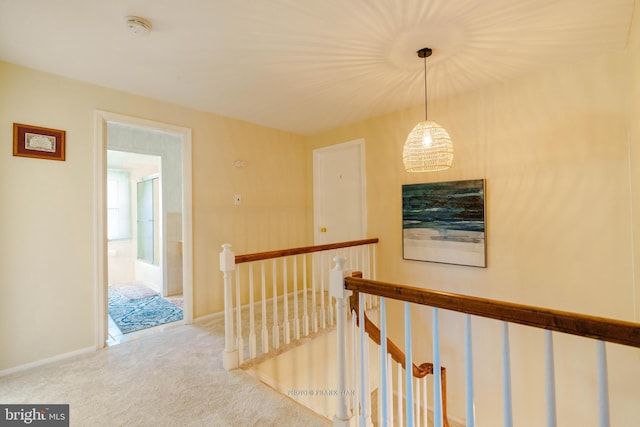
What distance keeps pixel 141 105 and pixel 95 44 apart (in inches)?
35.6

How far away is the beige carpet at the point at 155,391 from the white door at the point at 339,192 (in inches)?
86.4

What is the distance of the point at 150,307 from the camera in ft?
12.8

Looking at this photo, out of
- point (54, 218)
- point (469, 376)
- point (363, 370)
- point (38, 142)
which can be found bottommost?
point (363, 370)

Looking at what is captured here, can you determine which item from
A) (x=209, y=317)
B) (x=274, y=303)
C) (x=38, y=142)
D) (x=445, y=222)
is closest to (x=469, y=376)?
(x=274, y=303)

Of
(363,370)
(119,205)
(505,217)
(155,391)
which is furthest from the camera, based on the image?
(119,205)

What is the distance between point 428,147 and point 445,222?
48.2 inches

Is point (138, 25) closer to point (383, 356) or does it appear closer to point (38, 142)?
point (38, 142)

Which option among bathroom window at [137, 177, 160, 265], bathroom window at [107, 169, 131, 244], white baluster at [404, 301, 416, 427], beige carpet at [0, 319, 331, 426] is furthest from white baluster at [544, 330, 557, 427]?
bathroom window at [107, 169, 131, 244]

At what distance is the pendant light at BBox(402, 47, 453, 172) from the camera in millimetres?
2156

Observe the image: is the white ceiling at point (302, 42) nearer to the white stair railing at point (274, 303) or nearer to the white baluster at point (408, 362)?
the white stair railing at point (274, 303)

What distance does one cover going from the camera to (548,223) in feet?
8.36

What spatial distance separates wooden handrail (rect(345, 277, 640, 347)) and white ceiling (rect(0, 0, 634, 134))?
5.47 ft

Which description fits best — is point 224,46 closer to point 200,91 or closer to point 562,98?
point 200,91

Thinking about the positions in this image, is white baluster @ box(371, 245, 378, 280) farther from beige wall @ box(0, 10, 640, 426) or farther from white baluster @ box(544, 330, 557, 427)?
white baluster @ box(544, 330, 557, 427)
